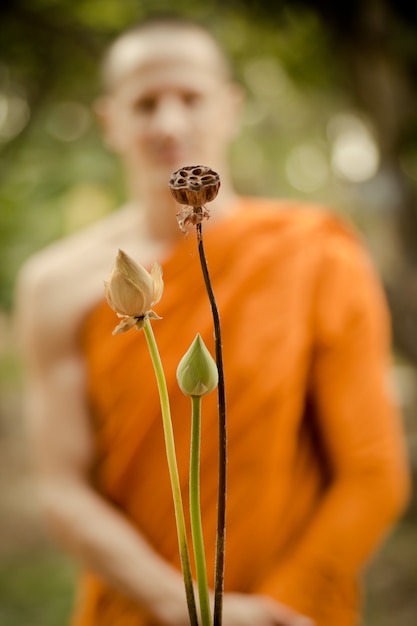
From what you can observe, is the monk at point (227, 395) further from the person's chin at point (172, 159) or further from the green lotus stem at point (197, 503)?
the green lotus stem at point (197, 503)

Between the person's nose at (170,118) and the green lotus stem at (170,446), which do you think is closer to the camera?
the green lotus stem at (170,446)

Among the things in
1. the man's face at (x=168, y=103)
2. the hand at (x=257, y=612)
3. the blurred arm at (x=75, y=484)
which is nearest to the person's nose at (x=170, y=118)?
the man's face at (x=168, y=103)

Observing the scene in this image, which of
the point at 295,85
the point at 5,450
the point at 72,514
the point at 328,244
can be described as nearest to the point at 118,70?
the point at 328,244

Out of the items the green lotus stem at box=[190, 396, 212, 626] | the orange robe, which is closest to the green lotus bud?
the green lotus stem at box=[190, 396, 212, 626]

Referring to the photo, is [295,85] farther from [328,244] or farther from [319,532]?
[319,532]

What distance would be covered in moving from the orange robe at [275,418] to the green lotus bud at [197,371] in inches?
9.3

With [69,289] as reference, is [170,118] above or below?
above

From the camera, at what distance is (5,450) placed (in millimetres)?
1159

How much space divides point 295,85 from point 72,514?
34.0 inches

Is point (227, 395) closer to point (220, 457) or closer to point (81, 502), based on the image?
point (81, 502)

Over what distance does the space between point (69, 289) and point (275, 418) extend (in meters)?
0.18

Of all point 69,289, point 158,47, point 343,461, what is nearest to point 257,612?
point 343,461

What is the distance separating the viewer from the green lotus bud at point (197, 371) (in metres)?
0.18

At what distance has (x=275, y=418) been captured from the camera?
0.46 m
